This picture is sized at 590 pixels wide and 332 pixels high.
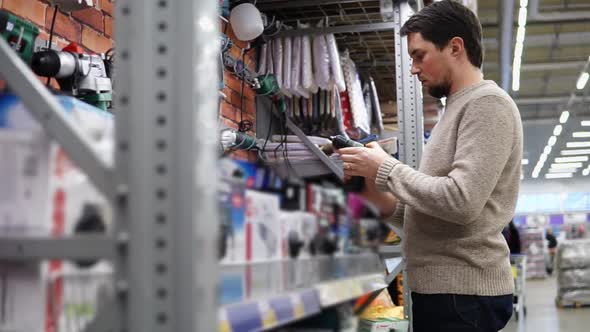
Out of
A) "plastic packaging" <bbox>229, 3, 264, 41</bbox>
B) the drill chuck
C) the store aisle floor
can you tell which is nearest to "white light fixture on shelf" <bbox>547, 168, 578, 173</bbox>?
the store aisle floor

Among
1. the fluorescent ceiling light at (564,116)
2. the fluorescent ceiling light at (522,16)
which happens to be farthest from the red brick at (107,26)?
the fluorescent ceiling light at (564,116)

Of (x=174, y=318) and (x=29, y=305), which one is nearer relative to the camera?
(x=174, y=318)

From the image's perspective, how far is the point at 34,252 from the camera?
947mm

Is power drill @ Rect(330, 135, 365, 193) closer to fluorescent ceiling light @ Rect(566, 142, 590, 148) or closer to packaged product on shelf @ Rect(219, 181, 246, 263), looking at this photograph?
packaged product on shelf @ Rect(219, 181, 246, 263)

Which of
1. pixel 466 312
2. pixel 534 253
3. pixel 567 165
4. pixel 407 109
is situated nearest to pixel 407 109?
pixel 407 109

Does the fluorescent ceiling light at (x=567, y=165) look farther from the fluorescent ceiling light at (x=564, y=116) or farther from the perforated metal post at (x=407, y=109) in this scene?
the perforated metal post at (x=407, y=109)

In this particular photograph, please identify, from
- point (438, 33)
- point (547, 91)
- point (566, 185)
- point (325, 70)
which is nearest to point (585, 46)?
point (547, 91)

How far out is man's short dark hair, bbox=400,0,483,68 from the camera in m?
1.97

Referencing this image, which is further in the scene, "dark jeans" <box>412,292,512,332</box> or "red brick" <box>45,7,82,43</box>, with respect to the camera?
"red brick" <box>45,7,82,43</box>

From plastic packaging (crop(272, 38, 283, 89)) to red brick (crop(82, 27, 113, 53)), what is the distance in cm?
113

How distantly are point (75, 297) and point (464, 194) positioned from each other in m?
1.05

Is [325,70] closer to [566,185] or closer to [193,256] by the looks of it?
[193,256]

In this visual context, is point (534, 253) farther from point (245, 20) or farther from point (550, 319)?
point (245, 20)

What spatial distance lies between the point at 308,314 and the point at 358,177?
2.75 feet
